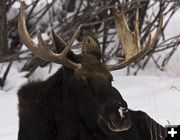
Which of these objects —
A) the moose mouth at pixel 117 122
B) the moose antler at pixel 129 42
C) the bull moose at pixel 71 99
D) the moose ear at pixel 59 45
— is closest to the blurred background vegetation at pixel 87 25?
the moose antler at pixel 129 42

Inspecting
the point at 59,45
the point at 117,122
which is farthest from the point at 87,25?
the point at 117,122

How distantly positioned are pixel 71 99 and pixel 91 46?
48cm

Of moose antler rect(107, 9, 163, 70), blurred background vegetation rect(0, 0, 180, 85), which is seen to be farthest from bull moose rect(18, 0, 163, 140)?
blurred background vegetation rect(0, 0, 180, 85)

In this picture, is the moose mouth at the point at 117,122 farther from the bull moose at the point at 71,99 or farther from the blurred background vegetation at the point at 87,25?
the blurred background vegetation at the point at 87,25

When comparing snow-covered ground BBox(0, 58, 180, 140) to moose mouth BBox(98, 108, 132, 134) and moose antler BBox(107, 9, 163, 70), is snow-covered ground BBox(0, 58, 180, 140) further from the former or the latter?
moose mouth BBox(98, 108, 132, 134)

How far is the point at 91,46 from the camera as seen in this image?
15.6 feet

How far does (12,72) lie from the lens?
8.69 metres

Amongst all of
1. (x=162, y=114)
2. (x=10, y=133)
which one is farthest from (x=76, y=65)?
(x=162, y=114)

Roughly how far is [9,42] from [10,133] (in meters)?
3.47

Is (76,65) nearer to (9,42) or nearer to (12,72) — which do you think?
(12,72)

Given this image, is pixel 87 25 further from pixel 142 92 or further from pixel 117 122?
pixel 117 122

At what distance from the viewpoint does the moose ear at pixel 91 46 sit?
4698mm

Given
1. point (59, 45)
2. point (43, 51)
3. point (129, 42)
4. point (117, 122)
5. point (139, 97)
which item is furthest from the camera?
point (139, 97)

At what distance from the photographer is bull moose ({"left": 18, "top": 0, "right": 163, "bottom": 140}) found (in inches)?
170
